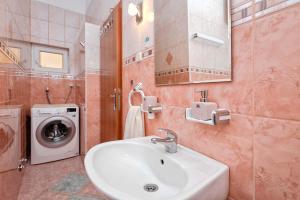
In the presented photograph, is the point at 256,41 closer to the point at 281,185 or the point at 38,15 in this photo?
the point at 281,185

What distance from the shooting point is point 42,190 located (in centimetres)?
167

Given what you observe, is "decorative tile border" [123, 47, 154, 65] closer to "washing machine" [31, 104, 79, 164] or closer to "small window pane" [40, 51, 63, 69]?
"washing machine" [31, 104, 79, 164]

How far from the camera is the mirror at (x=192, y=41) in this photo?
618 millimetres

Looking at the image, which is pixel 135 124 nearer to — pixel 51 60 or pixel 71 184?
pixel 71 184

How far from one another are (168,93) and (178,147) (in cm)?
32

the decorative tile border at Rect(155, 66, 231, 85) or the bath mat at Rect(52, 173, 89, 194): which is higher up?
the decorative tile border at Rect(155, 66, 231, 85)

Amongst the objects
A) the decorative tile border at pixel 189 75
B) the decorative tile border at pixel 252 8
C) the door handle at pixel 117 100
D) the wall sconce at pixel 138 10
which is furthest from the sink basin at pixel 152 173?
the wall sconce at pixel 138 10

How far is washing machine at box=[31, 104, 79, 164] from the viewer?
7.36 feet

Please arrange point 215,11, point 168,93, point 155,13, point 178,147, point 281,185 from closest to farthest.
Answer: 1. point 281,185
2. point 215,11
3. point 178,147
4. point 168,93
5. point 155,13

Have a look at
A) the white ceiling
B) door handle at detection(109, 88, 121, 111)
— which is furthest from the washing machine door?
the white ceiling

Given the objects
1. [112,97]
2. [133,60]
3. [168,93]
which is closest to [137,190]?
[168,93]

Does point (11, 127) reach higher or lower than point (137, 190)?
higher

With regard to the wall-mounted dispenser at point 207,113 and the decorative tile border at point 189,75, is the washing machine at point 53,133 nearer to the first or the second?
the decorative tile border at point 189,75

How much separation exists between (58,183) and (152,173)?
153 centimetres
